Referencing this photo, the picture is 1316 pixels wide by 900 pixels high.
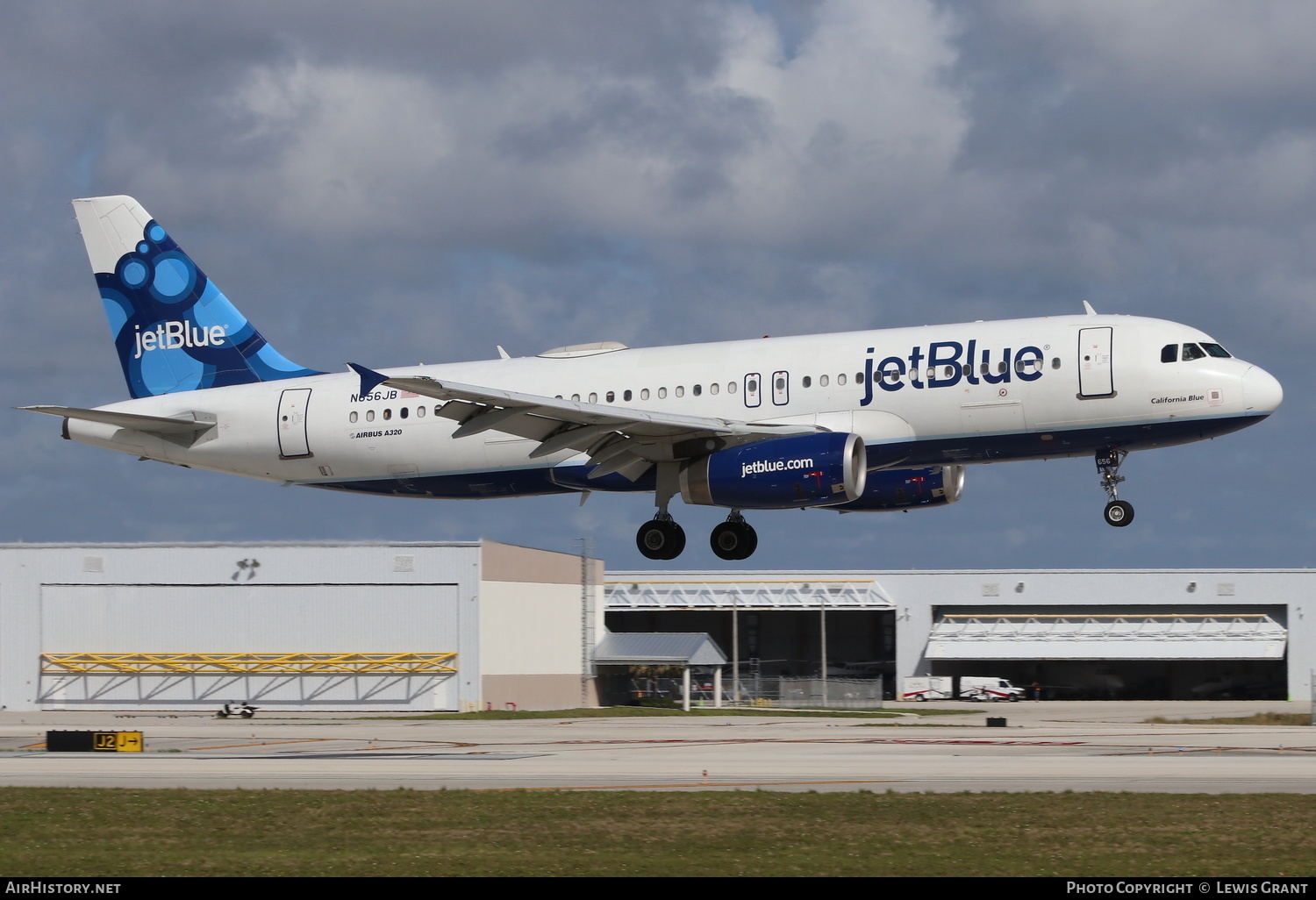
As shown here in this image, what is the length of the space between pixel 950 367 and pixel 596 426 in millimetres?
8564

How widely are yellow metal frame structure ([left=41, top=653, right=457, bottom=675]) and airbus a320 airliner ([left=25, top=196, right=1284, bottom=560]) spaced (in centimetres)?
3694

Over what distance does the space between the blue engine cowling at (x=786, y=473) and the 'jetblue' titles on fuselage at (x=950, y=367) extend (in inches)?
65.9

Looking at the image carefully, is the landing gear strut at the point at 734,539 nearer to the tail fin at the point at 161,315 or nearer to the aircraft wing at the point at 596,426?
the aircraft wing at the point at 596,426

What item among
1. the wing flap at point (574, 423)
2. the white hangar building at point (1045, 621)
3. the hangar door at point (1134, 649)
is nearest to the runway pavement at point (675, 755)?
the wing flap at point (574, 423)

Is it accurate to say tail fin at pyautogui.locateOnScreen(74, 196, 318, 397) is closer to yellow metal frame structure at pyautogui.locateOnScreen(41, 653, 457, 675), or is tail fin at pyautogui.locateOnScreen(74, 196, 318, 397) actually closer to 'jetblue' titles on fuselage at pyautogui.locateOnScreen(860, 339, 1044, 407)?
'jetblue' titles on fuselage at pyautogui.locateOnScreen(860, 339, 1044, 407)

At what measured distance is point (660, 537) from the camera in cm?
4259

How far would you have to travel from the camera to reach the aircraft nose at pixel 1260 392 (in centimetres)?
3656

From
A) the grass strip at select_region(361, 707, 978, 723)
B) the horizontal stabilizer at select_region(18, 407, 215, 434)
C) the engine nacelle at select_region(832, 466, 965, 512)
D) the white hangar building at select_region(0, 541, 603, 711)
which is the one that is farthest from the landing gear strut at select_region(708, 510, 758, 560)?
the white hangar building at select_region(0, 541, 603, 711)

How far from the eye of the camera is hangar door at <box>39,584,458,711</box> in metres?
83.4

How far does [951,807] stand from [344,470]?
2018cm

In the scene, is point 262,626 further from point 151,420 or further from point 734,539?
point 734,539

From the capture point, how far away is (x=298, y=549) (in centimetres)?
8588
